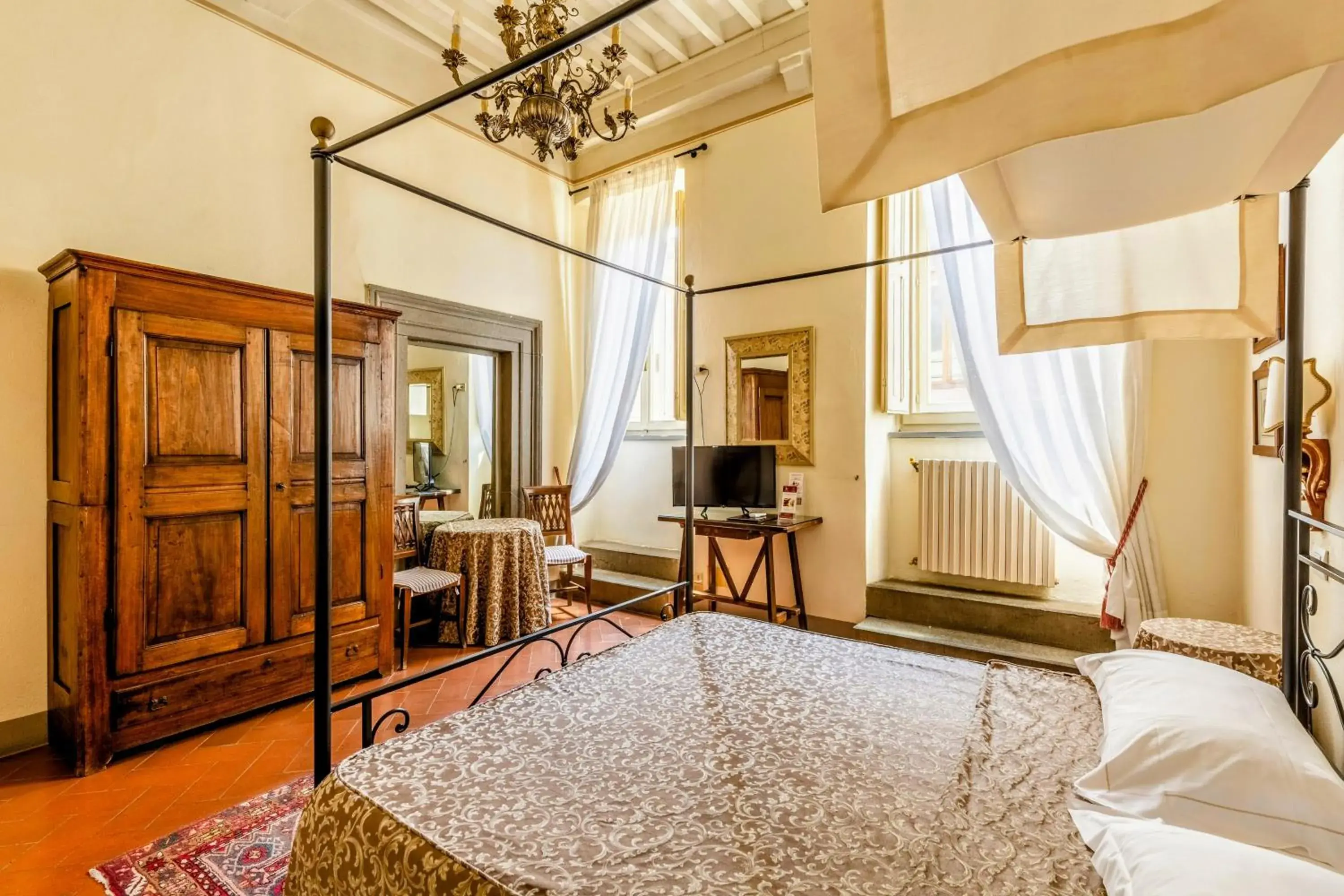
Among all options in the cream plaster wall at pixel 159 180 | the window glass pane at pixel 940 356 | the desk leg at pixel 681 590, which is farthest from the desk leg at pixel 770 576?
the cream plaster wall at pixel 159 180

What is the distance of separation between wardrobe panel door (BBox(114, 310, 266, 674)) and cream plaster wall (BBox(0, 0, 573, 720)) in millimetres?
601

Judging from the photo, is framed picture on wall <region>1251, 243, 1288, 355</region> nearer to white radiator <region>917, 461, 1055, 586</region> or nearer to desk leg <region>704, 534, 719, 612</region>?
white radiator <region>917, 461, 1055, 586</region>

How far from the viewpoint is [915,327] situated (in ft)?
12.1

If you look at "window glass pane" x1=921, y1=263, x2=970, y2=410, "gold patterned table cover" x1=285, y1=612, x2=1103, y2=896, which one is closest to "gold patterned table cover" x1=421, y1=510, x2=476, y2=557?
"gold patterned table cover" x1=285, y1=612, x2=1103, y2=896

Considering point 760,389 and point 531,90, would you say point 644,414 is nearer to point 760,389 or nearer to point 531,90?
point 760,389

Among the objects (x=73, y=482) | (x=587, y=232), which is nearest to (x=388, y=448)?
(x=73, y=482)

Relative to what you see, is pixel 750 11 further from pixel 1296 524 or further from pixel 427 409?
pixel 1296 524

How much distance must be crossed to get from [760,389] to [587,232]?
6.89 feet

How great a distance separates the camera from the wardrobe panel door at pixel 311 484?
2.81 m

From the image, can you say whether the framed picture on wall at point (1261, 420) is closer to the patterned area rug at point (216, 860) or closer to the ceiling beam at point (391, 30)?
the patterned area rug at point (216, 860)

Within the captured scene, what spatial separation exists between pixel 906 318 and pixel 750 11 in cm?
217

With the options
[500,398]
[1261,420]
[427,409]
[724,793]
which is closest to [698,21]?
[500,398]

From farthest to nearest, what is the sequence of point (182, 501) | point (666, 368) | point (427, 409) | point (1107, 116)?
point (666, 368) < point (427, 409) < point (182, 501) < point (1107, 116)

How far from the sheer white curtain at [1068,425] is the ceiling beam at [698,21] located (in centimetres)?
186
